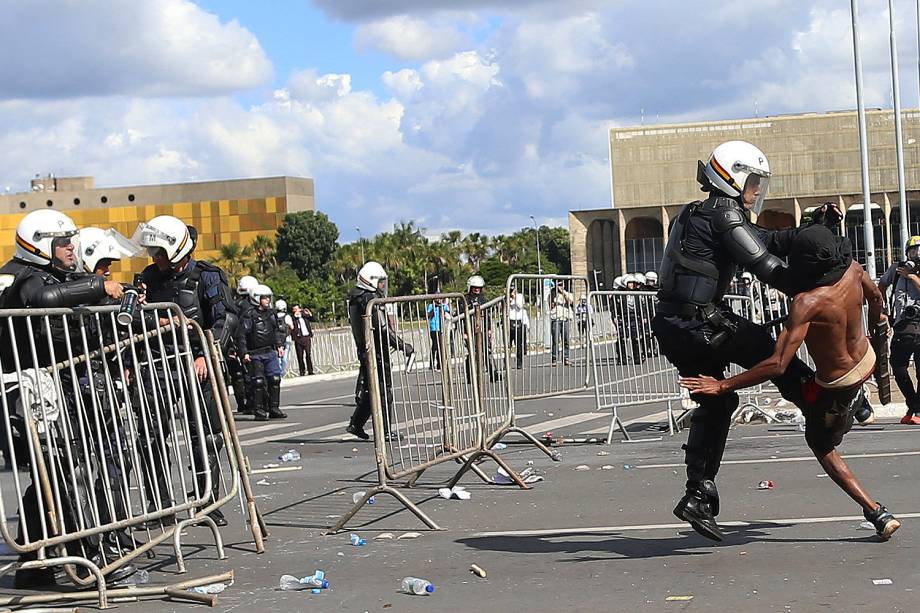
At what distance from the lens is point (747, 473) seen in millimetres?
9594

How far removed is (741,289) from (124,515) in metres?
13.7

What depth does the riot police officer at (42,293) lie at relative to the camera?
6.33 meters

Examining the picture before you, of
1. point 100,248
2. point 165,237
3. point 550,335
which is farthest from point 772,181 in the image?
point 100,248

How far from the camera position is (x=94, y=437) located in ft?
21.9

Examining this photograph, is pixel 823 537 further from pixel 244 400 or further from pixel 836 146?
pixel 836 146

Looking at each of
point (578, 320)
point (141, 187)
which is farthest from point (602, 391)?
point (141, 187)

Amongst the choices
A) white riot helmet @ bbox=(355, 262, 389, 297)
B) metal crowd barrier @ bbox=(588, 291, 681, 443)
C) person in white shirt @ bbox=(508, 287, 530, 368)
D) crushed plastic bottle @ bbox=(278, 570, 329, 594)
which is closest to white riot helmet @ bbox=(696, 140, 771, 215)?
crushed plastic bottle @ bbox=(278, 570, 329, 594)

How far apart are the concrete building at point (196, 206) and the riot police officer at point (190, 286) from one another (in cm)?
12860

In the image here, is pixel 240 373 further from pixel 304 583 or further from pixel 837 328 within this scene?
pixel 837 328

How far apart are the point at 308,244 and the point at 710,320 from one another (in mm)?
119337

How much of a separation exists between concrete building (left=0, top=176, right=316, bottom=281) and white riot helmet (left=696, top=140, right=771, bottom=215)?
430ft

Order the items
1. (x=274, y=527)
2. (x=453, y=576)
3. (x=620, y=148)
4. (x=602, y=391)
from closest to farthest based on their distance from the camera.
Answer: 1. (x=453, y=576)
2. (x=274, y=527)
3. (x=602, y=391)
4. (x=620, y=148)

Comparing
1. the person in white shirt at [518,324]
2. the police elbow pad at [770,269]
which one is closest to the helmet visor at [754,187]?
the police elbow pad at [770,269]

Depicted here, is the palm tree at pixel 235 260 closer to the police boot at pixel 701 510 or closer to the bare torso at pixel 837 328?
the police boot at pixel 701 510
